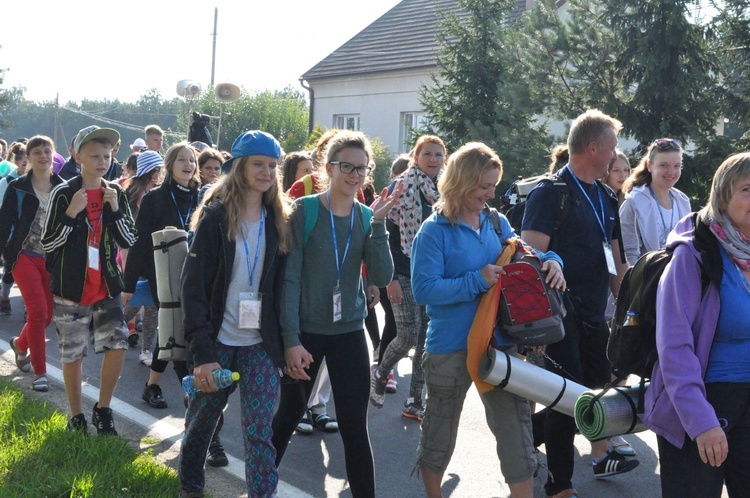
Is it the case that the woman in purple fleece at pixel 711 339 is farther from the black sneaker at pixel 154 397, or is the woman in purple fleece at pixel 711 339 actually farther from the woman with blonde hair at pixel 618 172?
the black sneaker at pixel 154 397

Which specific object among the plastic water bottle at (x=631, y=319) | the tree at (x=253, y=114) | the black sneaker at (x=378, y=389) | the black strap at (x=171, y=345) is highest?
the tree at (x=253, y=114)

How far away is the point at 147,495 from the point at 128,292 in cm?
222

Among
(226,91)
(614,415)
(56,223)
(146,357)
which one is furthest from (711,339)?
(226,91)

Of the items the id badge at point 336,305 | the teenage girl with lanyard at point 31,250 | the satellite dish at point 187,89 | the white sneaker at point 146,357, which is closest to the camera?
the id badge at point 336,305

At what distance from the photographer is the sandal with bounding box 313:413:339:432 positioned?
6.31 m

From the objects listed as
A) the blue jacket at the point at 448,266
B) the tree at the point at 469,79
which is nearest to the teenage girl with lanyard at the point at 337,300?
the blue jacket at the point at 448,266

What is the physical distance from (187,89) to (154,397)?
10.7m

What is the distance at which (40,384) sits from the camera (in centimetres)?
697

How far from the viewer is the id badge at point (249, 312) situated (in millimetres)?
4172

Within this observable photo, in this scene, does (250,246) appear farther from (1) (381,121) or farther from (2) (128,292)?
(1) (381,121)

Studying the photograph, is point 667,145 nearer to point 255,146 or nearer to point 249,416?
point 255,146

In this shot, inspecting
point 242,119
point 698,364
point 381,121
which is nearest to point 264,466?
point 698,364

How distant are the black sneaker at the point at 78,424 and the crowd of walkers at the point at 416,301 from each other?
0.05 feet

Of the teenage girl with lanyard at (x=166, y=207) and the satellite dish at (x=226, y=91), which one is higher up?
the satellite dish at (x=226, y=91)
